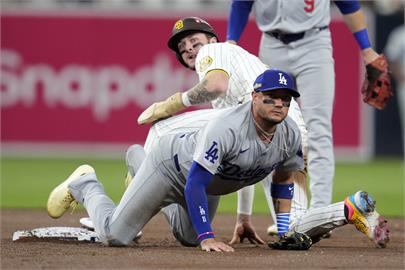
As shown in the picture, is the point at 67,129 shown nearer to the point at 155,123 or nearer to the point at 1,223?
the point at 1,223

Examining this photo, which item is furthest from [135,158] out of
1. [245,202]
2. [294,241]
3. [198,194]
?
[294,241]

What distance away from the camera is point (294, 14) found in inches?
290

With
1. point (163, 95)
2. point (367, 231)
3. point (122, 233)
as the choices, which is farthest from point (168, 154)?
point (163, 95)

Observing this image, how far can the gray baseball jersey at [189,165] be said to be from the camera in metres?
5.57

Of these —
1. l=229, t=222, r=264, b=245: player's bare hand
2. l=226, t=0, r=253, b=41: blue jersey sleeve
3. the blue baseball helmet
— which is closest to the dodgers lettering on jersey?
the blue baseball helmet

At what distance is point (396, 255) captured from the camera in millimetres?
5836

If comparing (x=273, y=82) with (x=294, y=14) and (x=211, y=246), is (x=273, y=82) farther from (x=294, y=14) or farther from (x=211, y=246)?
(x=294, y=14)

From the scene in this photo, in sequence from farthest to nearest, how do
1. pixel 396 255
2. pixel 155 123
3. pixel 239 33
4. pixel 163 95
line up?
pixel 163 95
pixel 239 33
pixel 155 123
pixel 396 255

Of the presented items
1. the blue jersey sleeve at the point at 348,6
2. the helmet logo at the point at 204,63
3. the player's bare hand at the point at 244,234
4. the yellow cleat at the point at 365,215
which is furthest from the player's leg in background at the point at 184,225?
the blue jersey sleeve at the point at 348,6

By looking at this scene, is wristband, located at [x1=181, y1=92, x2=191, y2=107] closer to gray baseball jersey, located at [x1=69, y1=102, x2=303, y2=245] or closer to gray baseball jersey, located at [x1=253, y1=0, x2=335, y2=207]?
gray baseball jersey, located at [x1=69, y1=102, x2=303, y2=245]

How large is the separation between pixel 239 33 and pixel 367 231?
2.33 meters

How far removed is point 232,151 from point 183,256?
25.1 inches

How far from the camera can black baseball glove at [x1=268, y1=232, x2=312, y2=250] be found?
593 cm

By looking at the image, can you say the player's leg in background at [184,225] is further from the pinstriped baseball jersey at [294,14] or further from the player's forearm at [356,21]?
the player's forearm at [356,21]
